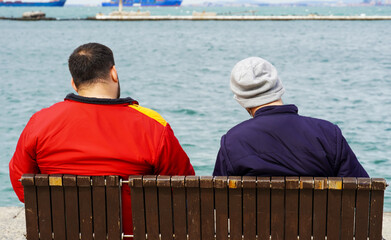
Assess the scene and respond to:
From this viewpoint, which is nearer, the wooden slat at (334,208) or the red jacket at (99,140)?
the wooden slat at (334,208)

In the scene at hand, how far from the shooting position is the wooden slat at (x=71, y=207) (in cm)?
258

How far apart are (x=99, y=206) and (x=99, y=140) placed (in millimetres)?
321

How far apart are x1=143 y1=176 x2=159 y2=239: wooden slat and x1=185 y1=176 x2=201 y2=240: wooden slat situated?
16 cm

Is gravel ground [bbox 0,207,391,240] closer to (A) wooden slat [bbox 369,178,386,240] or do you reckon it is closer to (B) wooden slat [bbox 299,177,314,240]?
(A) wooden slat [bbox 369,178,386,240]

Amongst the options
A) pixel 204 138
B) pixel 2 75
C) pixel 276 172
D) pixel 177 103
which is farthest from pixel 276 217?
pixel 2 75

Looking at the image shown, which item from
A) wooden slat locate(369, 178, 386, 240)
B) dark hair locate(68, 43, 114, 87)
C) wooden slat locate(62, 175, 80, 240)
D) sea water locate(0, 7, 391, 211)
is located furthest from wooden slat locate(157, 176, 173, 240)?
sea water locate(0, 7, 391, 211)

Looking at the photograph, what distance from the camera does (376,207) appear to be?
2496mm

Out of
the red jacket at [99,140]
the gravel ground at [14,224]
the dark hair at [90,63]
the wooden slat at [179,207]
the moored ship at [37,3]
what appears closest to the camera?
the wooden slat at [179,207]

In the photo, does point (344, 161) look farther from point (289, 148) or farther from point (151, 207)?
point (151, 207)

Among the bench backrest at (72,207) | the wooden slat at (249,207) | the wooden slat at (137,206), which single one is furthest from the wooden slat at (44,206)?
the wooden slat at (249,207)

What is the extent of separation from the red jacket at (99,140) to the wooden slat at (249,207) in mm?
460

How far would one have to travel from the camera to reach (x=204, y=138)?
41.7 feet

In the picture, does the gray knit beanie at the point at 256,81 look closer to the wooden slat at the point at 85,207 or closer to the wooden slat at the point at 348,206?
the wooden slat at the point at 348,206

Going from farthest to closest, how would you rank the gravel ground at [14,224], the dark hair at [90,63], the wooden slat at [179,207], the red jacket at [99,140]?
the gravel ground at [14,224] → the dark hair at [90,63] → the red jacket at [99,140] → the wooden slat at [179,207]
